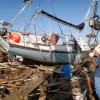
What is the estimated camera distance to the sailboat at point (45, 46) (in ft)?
56.4

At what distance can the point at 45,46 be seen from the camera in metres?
18.5

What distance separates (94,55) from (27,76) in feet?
18.0

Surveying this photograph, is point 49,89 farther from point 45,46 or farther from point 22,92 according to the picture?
point 45,46

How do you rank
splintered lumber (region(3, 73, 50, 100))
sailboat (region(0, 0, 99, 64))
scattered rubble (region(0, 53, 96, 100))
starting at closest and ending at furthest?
splintered lumber (region(3, 73, 50, 100)) → scattered rubble (region(0, 53, 96, 100)) → sailboat (region(0, 0, 99, 64))

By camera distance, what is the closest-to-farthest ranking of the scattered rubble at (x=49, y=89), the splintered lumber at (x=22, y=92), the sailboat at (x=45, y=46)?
the splintered lumber at (x=22, y=92), the scattered rubble at (x=49, y=89), the sailboat at (x=45, y=46)

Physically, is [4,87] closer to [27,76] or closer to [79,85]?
[27,76]

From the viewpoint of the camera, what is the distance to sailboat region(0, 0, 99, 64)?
56.4ft

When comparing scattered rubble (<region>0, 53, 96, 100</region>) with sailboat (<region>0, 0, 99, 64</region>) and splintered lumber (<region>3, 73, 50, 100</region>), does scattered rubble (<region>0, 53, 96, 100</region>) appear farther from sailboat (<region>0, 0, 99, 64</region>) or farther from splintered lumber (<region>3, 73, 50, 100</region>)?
sailboat (<region>0, 0, 99, 64</region>)

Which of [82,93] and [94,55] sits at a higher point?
[94,55]

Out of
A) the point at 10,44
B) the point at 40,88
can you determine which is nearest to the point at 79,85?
the point at 40,88

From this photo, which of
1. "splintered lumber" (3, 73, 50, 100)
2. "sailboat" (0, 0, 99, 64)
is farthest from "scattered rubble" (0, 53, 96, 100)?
"sailboat" (0, 0, 99, 64)

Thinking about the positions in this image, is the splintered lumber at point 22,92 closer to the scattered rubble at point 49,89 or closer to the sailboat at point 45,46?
the scattered rubble at point 49,89

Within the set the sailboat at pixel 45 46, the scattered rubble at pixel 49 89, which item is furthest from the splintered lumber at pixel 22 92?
the sailboat at pixel 45 46

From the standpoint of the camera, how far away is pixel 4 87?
9930 mm
